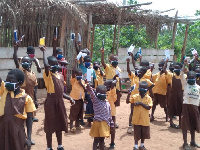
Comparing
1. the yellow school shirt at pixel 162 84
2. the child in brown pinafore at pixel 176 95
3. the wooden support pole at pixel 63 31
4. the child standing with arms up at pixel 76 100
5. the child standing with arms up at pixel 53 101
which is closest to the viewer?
the child standing with arms up at pixel 53 101

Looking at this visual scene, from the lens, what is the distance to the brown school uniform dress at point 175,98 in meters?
6.75

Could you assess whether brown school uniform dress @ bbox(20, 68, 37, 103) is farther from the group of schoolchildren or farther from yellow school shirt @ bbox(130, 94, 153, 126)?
yellow school shirt @ bbox(130, 94, 153, 126)

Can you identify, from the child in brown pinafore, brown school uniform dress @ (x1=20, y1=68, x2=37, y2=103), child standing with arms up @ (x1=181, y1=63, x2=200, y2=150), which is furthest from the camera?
the child in brown pinafore

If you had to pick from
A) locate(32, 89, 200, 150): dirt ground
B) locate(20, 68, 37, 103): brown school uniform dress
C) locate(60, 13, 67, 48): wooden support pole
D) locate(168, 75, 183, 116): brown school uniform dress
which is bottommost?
locate(32, 89, 200, 150): dirt ground

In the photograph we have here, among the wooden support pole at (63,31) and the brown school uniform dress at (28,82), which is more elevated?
the wooden support pole at (63,31)

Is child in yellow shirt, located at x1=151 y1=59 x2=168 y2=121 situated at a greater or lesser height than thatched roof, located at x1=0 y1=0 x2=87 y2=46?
lesser

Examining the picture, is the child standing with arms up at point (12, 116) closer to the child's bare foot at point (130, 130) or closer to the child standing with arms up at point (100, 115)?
the child standing with arms up at point (100, 115)

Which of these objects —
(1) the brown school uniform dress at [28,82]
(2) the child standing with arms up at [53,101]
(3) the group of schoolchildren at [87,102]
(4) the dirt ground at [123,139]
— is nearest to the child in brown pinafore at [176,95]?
(3) the group of schoolchildren at [87,102]

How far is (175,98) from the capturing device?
685 centimetres

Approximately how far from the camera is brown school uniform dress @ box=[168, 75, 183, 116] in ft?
22.1

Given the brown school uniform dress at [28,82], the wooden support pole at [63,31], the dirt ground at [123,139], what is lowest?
the dirt ground at [123,139]

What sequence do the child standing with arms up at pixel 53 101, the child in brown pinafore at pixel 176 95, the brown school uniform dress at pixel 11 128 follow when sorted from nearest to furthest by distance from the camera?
the brown school uniform dress at pixel 11 128
the child standing with arms up at pixel 53 101
the child in brown pinafore at pixel 176 95

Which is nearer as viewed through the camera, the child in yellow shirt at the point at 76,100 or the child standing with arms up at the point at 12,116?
the child standing with arms up at the point at 12,116

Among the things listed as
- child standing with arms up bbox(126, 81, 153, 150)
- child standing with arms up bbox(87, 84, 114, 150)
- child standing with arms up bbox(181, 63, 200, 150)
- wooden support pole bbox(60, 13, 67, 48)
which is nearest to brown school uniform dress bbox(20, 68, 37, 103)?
child standing with arms up bbox(87, 84, 114, 150)
